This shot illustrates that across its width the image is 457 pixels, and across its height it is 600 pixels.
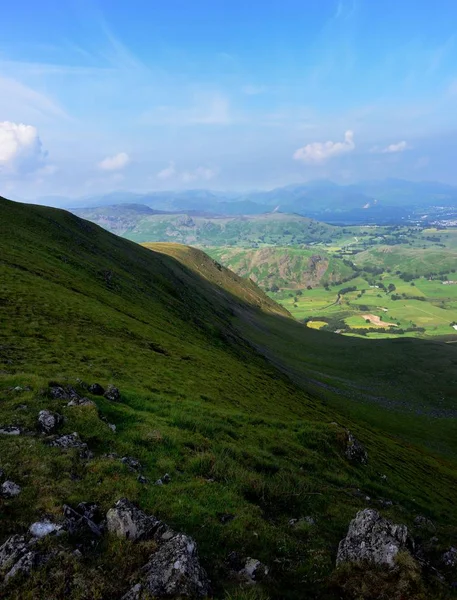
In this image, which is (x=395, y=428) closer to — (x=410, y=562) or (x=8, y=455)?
(x=410, y=562)

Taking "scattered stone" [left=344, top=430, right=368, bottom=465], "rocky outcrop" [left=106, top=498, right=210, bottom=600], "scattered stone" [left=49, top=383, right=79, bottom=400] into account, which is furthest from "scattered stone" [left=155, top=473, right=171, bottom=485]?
"scattered stone" [left=344, top=430, right=368, bottom=465]

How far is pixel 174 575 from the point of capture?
34.9ft

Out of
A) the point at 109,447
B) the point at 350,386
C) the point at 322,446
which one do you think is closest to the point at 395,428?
the point at 350,386

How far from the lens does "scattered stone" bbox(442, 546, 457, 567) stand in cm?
1513

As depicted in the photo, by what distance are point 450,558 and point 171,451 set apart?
13.7m

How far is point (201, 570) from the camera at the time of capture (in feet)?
37.4

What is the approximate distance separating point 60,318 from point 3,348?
12441mm

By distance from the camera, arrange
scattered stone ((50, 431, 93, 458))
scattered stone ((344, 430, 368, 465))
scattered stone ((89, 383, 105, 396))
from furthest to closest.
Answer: scattered stone ((344, 430, 368, 465)), scattered stone ((89, 383, 105, 396)), scattered stone ((50, 431, 93, 458))

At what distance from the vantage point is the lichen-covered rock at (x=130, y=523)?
40.5 ft

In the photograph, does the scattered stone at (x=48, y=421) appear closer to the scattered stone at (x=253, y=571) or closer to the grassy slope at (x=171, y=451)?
the grassy slope at (x=171, y=451)

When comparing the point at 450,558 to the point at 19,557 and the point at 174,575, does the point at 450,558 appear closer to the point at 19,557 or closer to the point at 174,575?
the point at 174,575

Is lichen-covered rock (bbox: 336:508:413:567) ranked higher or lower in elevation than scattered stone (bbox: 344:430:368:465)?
higher

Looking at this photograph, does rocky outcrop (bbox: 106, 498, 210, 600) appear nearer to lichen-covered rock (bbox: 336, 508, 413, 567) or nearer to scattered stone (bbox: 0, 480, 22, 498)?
scattered stone (bbox: 0, 480, 22, 498)

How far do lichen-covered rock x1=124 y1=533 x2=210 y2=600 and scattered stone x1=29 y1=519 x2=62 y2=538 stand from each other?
329 centimetres
